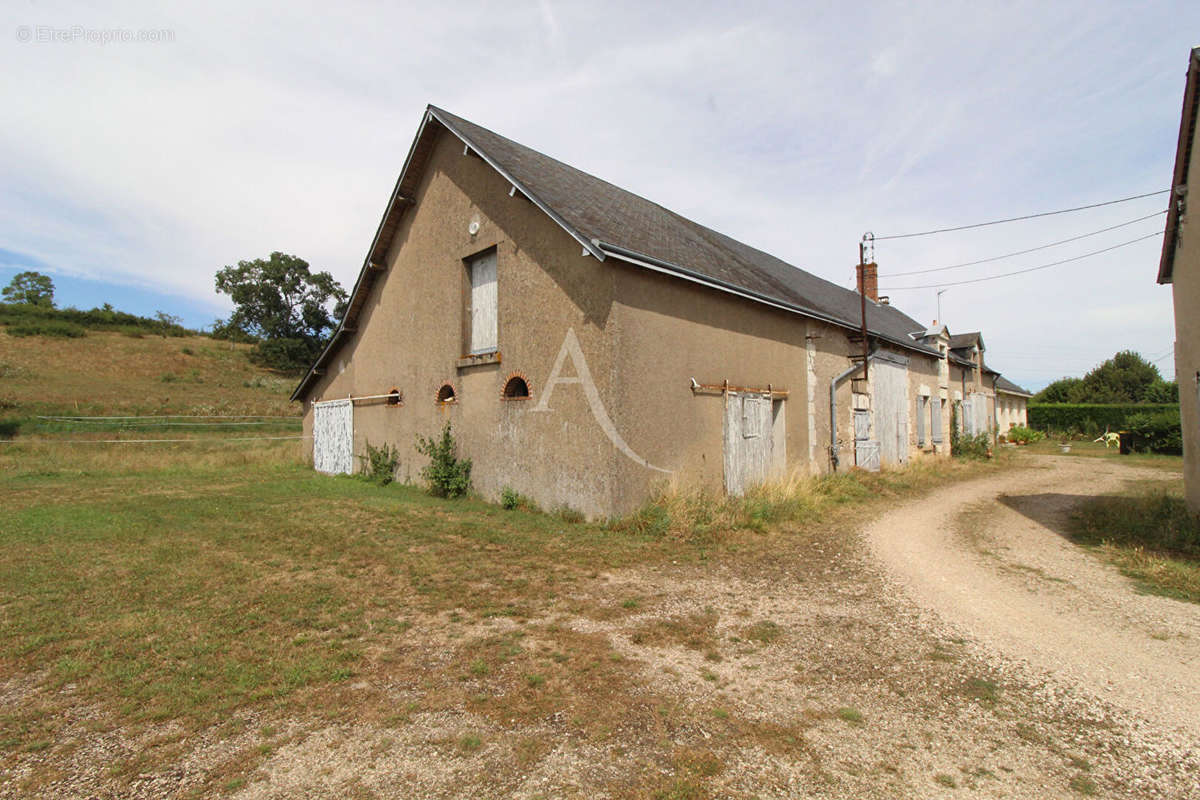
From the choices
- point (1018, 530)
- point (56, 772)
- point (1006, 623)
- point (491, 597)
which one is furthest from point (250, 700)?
point (1018, 530)

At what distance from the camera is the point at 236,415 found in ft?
93.9

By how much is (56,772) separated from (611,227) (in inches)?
339

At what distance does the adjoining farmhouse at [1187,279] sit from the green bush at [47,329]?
172ft

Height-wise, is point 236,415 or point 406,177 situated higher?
point 406,177

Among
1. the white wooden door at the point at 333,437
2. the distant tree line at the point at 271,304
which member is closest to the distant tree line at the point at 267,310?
the distant tree line at the point at 271,304

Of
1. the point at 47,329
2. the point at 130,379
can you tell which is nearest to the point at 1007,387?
the point at 130,379

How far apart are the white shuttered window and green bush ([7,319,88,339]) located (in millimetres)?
41787

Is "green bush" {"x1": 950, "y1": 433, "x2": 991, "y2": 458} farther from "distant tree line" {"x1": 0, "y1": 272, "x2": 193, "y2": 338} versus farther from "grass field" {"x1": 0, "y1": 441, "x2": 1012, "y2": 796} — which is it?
"distant tree line" {"x1": 0, "y1": 272, "x2": 193, "y2": 338}

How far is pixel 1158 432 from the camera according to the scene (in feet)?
69.0

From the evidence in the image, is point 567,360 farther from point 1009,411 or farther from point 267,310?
point 267,310

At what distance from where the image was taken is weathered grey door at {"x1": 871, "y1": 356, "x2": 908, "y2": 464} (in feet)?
50.4

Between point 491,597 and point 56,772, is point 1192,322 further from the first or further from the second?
point 56,772

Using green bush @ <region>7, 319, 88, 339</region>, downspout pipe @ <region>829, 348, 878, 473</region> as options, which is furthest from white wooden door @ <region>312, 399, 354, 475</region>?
green bush @ <region>7, 319, 88, 339</region>

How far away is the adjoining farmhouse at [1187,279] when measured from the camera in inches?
A: 307
